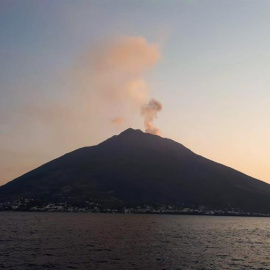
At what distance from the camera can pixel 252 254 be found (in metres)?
88.7

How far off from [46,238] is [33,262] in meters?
39.1

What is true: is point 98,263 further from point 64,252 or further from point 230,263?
point 230,263

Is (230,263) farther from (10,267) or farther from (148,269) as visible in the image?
(10,267)

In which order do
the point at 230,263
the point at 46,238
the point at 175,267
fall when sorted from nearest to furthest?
the point at 175,267
the point at 230,263
the point at 46,238

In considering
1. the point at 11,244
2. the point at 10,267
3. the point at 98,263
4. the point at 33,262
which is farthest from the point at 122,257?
the point at 11,244

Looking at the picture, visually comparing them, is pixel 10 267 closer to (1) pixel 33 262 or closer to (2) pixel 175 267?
(1) pixel 33 262

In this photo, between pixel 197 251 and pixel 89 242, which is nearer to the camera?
pixel 197 251

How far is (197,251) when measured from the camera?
88438 millimetres

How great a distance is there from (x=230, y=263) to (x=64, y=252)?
34399 millimetres

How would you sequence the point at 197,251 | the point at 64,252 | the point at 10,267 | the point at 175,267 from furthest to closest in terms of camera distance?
the point at 197,251 → the point at 64,252 → the point at 175,267 → the point at 10,267

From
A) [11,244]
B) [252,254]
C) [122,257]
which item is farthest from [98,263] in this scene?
[252,254]

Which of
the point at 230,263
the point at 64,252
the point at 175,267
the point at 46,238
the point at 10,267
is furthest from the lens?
the point at 46,238

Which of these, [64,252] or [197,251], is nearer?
[64,252]

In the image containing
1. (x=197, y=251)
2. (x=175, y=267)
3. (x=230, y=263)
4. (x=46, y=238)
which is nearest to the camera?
(x=175, y=267)
